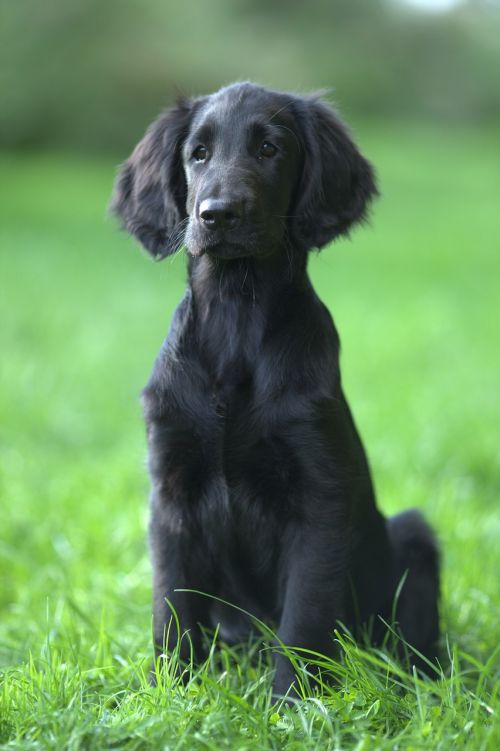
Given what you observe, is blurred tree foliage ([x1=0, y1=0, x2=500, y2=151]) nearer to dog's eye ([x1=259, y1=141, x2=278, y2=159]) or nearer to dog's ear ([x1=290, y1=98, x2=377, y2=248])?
dog's ear ([x1=290, y1=98, x2=377, y2=248])

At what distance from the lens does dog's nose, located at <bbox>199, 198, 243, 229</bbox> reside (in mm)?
2426

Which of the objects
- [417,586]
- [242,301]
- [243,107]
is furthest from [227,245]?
[417,586]

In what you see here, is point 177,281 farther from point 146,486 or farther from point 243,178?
point 243,178

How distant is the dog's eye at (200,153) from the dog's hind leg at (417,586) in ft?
4.40

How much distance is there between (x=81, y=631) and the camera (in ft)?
10.4

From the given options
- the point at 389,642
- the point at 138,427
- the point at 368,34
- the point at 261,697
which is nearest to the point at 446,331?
the point at 138,427

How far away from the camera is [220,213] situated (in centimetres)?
243

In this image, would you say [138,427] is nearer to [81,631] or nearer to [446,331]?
[81,631]

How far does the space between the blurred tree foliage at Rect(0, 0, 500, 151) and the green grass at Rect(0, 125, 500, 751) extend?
11.0 meters

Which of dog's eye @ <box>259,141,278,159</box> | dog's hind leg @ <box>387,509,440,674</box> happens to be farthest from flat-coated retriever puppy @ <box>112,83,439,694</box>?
dog's hind leg @ <box>387,509,440,674</box>

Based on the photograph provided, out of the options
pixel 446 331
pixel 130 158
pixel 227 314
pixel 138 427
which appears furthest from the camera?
pixel 446 331

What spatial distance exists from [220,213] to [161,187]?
0.51 meters

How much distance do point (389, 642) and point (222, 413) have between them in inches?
39.7

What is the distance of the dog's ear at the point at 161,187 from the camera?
287 centimetres
